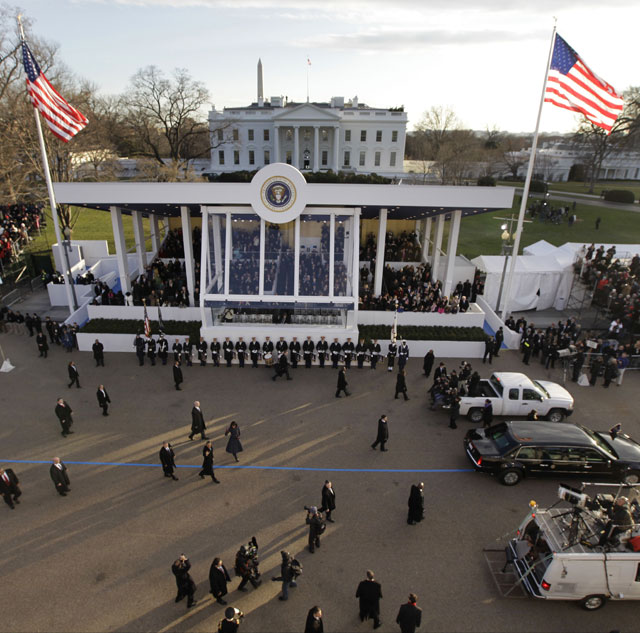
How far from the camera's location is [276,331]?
53.7 feet

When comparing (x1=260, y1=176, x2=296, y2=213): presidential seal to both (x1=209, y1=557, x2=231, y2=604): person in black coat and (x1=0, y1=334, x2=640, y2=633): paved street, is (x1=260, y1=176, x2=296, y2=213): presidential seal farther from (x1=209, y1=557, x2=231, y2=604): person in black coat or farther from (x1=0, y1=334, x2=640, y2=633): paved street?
→ (x1=209, y1=557, x2=231, y2=604): person in black coat

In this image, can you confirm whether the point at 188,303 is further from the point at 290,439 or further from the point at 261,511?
the point at 261,511

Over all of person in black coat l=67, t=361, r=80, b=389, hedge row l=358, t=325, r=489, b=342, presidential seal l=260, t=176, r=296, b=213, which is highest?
presidential seal l=260, t=176, r=296, b=213

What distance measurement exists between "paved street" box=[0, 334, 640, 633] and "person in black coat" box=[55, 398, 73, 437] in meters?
0.29

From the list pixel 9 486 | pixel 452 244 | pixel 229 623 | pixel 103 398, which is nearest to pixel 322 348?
pixel 103 398

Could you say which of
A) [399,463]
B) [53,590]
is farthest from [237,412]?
[53,590]

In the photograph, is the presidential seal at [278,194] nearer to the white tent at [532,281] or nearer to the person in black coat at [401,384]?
the person in black coat at [401,384]

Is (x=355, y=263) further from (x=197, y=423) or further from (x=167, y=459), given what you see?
(x=167, y=459)

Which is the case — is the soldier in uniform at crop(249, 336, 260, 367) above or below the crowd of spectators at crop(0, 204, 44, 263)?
below

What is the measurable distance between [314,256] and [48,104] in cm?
1155

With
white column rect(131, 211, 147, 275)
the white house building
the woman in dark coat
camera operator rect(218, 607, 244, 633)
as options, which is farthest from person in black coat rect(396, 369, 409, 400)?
the white house building

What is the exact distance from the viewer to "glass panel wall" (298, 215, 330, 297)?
17281 millimetres

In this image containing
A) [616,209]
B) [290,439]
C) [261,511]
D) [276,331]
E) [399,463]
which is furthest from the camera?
[616,209]

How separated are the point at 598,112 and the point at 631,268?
11.6 m
